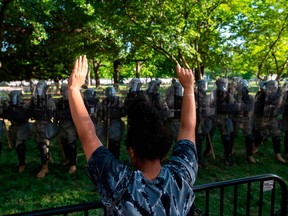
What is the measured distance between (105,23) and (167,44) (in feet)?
8.56

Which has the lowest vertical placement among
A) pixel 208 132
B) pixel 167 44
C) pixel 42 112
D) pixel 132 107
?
pixel 208 132

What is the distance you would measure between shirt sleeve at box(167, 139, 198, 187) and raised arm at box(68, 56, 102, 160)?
34cm

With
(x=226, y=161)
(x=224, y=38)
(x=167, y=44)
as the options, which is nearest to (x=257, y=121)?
(x=226, y=161)

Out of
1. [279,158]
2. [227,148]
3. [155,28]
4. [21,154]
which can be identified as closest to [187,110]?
[21,154]

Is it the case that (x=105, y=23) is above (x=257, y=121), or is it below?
above

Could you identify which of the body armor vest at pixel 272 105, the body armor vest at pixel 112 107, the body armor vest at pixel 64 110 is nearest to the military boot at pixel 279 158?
the body armor vest at pixel 272 105

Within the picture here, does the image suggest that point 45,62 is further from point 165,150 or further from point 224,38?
point 165,150

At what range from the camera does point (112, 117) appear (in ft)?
20.5

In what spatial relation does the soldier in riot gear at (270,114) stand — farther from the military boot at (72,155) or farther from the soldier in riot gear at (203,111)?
the military boot at (72,155)

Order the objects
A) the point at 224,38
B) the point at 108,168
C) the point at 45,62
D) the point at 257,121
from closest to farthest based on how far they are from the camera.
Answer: the point at 108,168 → the point at 257,121 → the point at 224,38 → the point at 45,62

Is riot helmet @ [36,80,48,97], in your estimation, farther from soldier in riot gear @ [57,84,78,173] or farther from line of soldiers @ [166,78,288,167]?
line of soldiers @ [166,78,288,167]

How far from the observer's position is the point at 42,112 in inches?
233

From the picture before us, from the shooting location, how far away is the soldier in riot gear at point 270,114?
273 inches

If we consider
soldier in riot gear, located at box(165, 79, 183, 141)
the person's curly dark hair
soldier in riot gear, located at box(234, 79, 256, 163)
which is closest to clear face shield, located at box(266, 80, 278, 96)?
soldier in riot gear, located at box(234, 79, 256, 163)
